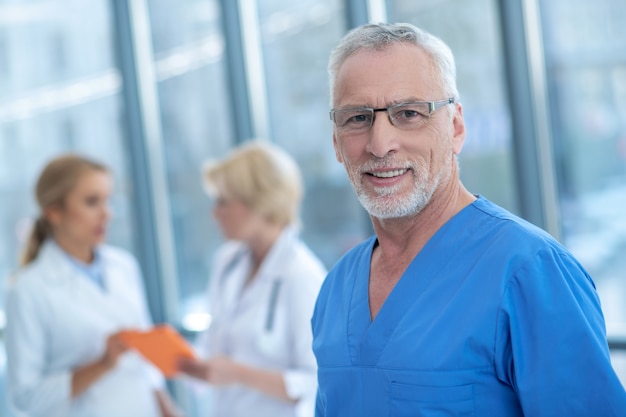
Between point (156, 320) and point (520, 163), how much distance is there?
2591mm

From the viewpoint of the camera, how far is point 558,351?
1163 millimetres

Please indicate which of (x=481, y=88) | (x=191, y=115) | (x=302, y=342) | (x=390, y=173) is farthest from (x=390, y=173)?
(x=191, y=115)

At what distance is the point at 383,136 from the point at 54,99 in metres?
4.19

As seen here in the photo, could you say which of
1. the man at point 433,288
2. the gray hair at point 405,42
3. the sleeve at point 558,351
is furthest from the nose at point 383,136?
the sleeve at point 558,351

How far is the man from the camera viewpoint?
117 centimetres

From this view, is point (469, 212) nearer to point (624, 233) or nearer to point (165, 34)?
point (624, 233)

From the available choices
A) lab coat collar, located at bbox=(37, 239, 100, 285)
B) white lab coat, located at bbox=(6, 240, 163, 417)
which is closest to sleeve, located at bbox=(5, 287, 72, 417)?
white lab coat, located at bbox=(6, 240, 163, 417)

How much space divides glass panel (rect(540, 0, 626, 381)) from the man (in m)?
1.80

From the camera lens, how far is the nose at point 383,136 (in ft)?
4.39

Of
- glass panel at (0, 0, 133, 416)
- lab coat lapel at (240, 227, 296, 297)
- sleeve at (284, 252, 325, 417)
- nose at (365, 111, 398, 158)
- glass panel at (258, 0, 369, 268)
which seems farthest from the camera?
glass panel at (0, 0, 133, 416)

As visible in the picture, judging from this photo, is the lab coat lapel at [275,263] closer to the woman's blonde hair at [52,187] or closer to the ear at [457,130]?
the woman's blonde hair at [52,187]

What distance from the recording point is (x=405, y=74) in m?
1.34

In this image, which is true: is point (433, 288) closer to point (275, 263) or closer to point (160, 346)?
point (275, 263)

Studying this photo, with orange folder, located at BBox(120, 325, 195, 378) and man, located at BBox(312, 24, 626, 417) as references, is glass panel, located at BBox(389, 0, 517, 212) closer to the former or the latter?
orange folder, located at BBox(120, 325, 195, 378)
